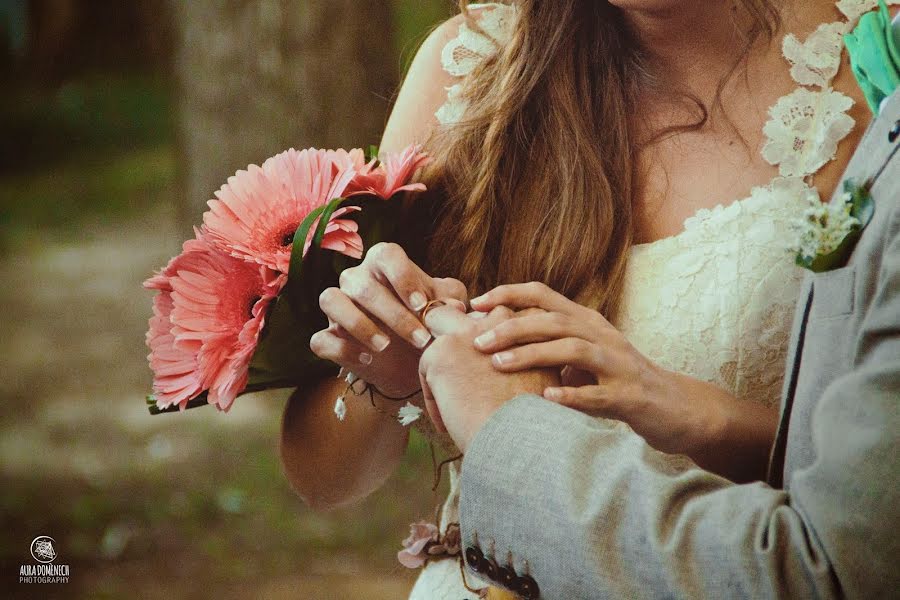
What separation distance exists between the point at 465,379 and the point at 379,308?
0.43 feet

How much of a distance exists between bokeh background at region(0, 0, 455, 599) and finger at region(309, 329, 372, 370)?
2121mm

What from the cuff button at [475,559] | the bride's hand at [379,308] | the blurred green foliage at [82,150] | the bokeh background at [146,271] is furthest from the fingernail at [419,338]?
the blurred green foliage at [82,150]

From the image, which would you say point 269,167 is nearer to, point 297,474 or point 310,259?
point 310,259

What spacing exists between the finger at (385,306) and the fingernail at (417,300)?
1 centimetres

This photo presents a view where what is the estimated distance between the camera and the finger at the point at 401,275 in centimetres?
99

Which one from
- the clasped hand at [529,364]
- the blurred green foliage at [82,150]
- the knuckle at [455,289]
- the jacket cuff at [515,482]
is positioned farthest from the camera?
the blurred green foliage at [82,150]

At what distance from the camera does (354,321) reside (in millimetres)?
1000

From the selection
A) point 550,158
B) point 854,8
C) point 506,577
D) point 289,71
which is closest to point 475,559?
point 506,577

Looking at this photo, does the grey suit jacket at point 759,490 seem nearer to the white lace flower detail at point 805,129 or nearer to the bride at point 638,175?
the bride at point 638,175

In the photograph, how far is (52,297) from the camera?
3.72 m

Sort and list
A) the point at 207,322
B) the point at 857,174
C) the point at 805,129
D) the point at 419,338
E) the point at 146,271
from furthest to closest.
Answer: the point at 146,271
the point at 805,129
the point at 207,322
the point at 419,338
the point at 857,174

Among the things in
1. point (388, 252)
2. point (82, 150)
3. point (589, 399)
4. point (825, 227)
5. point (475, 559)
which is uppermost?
point (825, 227)

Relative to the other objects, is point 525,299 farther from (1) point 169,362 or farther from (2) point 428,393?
(1) point 169,362

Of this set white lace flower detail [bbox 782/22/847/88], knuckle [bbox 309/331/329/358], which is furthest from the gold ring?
white lace flower detail [bbox 782/22/847/88]
